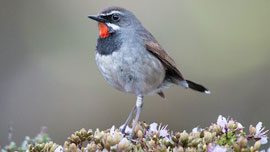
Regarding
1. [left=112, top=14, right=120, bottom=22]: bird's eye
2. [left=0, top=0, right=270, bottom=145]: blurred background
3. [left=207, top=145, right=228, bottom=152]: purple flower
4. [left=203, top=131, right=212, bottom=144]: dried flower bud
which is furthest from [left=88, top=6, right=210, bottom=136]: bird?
[left=0, top=0, right=270, bottom=145]: blurred background

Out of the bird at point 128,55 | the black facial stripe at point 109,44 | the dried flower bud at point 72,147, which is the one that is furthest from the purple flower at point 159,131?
the black facial stripe at point 109,44

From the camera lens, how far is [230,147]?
402 cm

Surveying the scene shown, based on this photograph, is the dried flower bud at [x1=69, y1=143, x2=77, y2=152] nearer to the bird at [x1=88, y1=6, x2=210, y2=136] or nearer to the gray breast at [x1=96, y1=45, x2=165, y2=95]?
the bird at [x1=88, y1=6, x2=210, y2=136]

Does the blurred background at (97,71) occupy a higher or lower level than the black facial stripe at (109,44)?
higher

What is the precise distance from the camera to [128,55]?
6340 mm

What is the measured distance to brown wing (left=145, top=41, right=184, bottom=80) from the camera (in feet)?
21.9

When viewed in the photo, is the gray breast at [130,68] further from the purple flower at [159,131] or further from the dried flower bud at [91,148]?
the dried flower bud at [91,148]

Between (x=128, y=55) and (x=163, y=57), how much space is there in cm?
59

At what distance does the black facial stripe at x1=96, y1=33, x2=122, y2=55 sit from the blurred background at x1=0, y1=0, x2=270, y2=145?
4385mm

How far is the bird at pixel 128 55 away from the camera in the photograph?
6344 mm

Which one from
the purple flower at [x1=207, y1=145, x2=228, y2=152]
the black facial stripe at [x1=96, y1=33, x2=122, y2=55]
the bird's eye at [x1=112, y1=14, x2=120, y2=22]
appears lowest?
the purple flower at [x1=207, y1=145, x2=228, y2=152]

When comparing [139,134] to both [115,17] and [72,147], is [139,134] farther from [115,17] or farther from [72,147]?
[115,17]

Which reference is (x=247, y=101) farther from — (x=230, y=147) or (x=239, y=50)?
(x=230, y=147)

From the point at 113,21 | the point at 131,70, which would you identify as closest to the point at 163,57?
the point at 131,70
